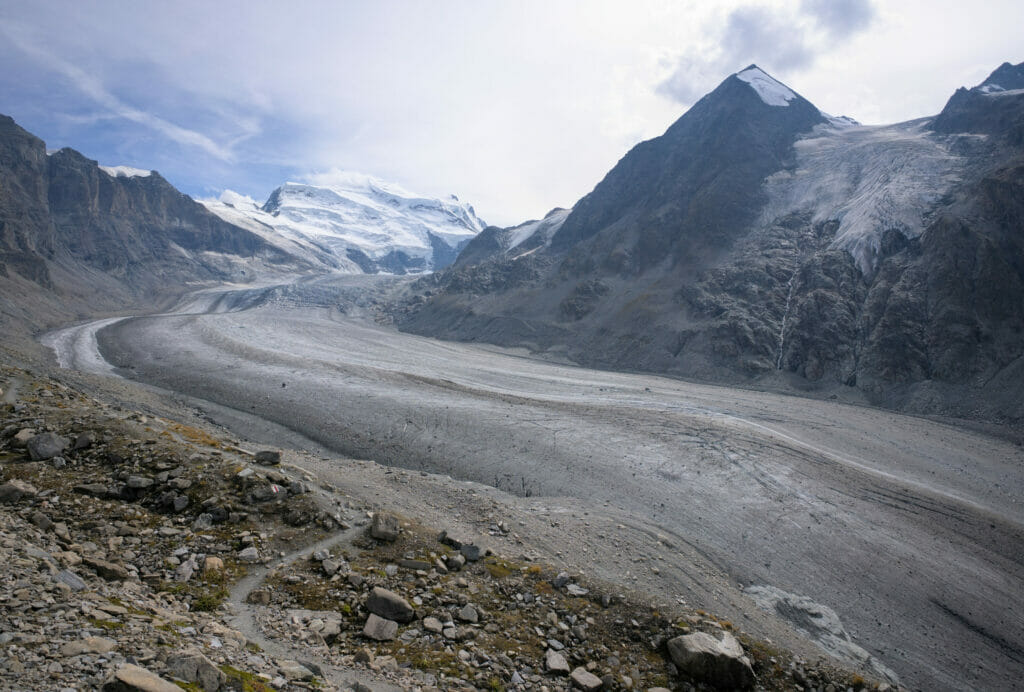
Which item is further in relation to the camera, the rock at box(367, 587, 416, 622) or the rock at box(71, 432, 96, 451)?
the rock at box(71, 432, 96, 451)

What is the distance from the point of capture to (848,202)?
6197 cm

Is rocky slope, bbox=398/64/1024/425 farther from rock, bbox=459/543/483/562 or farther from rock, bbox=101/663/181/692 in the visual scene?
rock, bbox=101/663/181/692

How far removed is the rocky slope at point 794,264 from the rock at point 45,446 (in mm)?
46335

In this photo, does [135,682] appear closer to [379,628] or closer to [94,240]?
[379,628]

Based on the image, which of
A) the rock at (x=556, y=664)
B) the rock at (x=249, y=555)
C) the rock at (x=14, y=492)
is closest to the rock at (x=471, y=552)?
the rock at (x=556, y=664)

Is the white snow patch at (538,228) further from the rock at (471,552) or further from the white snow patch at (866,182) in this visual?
the rock at (471,552)

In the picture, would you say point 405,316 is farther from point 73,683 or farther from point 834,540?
point 73,683

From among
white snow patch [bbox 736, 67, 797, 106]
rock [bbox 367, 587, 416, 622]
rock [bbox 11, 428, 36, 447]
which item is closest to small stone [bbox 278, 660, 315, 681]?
rock [bbox 367, 587, 416, 622]

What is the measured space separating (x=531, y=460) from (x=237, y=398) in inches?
809

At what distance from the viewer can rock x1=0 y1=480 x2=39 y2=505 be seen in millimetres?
9719

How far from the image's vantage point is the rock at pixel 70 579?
6769 mm

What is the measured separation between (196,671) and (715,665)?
311 inches

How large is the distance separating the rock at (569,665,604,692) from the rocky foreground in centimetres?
4

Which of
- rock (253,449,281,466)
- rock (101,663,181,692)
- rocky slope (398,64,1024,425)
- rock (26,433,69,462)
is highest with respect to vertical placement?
rocky slope (398,64,1024,425)
